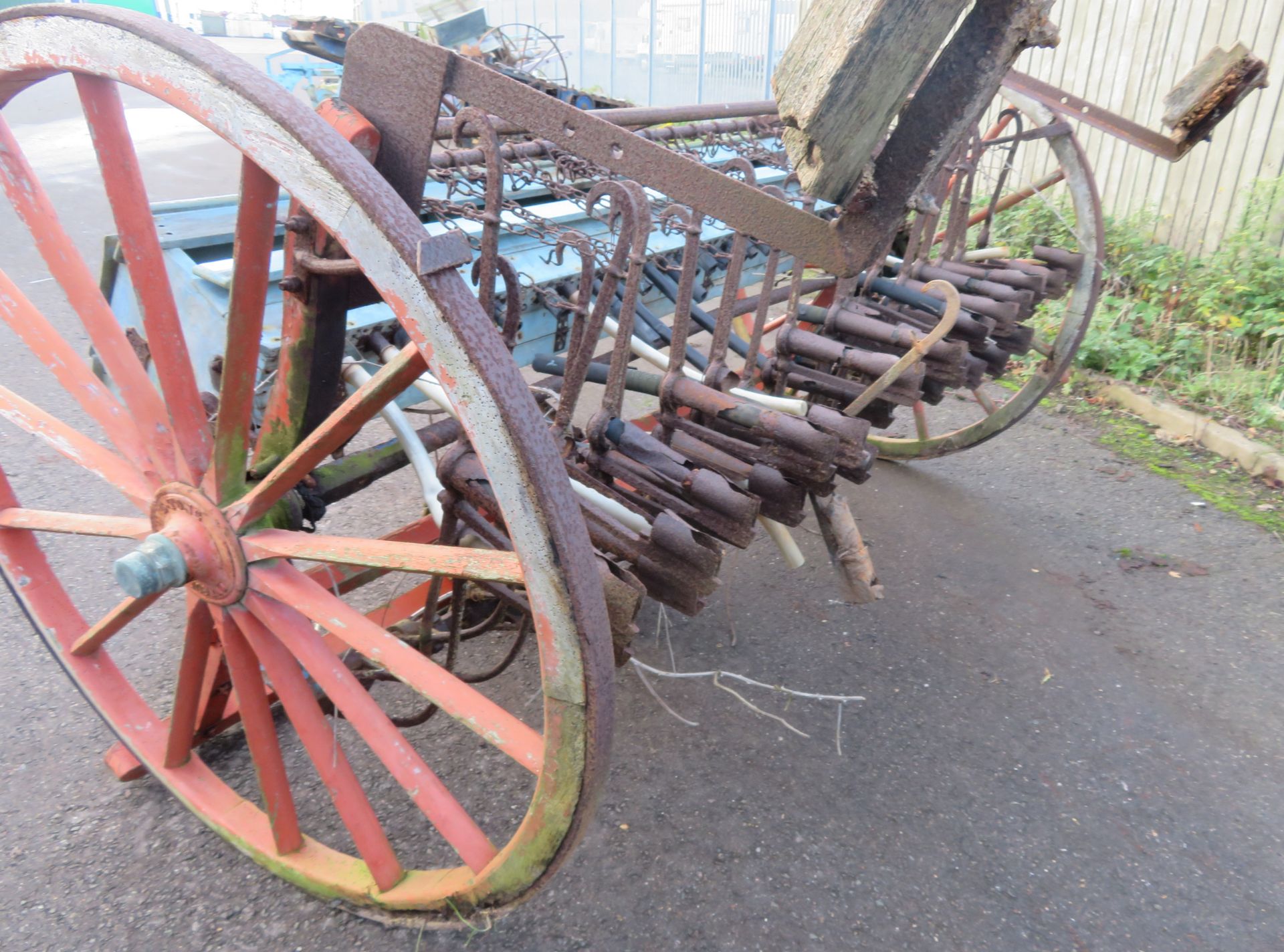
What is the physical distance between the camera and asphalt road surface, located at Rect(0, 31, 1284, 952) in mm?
1839

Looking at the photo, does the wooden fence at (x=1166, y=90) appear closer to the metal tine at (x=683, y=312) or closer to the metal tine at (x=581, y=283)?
the metal tine at (x=683, y=312)

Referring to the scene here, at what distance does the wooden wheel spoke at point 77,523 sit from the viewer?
163 cm

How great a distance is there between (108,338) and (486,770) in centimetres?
133

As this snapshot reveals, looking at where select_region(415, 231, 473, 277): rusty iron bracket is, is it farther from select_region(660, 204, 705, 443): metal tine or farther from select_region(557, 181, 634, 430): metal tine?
select_region(660, 204, 705, 443): metal tine

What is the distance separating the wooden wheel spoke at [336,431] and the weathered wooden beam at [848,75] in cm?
56

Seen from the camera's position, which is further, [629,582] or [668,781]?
[668,781]

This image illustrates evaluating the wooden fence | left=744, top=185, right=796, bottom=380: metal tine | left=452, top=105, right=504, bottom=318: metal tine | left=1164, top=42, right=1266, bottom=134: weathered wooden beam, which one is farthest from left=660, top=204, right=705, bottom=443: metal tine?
the wooden fence

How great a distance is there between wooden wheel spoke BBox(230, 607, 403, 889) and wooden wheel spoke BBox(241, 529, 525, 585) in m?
0.16

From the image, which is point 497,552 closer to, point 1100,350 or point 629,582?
point 629,582

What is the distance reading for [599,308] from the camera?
5.72ft

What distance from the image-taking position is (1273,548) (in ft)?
11.0

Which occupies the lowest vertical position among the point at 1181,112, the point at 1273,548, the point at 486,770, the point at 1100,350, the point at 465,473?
the point at 486,770

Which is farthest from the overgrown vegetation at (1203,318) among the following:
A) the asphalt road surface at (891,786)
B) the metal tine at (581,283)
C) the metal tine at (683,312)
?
the metal tine at (581,283)

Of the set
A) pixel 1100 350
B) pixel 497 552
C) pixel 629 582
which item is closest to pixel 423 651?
pixel 629 582
